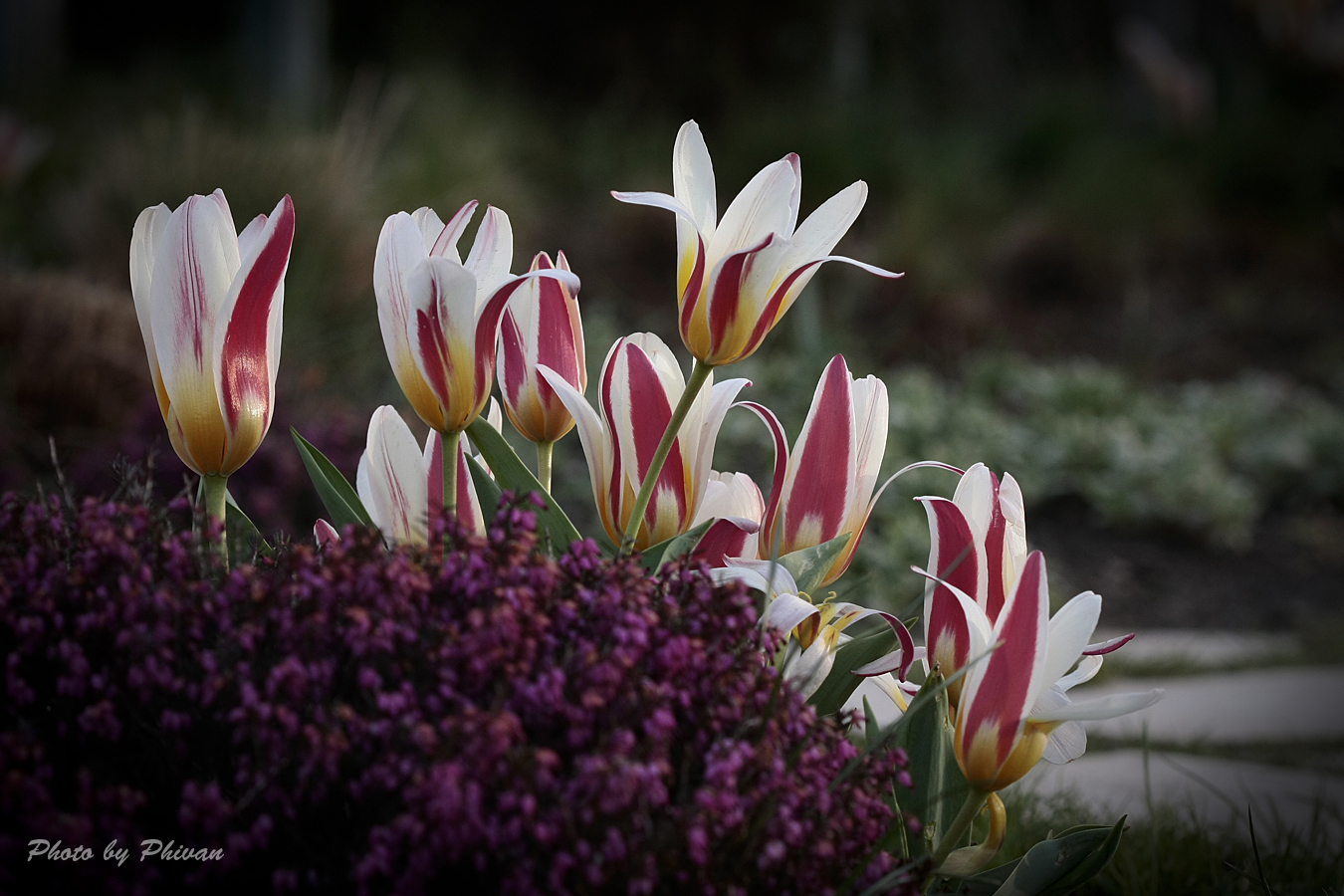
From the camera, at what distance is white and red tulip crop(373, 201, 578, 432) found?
1.02 m

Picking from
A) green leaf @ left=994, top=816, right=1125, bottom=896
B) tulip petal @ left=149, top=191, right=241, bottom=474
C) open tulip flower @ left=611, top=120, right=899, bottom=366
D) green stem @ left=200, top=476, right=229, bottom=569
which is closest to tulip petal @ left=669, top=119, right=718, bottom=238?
open tulip flower @ left=611, top=120, right=899, bottom=366

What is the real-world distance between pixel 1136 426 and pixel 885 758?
4.83 meters

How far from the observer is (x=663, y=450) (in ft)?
3.44

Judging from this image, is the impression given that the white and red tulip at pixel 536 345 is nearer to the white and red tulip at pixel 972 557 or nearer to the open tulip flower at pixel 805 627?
the open tulip flower at pixel 805 627

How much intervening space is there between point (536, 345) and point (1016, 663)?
0.59 meters

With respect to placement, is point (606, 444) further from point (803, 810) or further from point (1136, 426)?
point (1136, 426)

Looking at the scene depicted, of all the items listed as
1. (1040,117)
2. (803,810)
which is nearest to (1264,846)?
(803,810)

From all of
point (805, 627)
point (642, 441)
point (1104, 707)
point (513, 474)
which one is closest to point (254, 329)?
point (513, 474)

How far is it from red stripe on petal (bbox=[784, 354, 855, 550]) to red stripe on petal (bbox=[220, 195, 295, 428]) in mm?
539

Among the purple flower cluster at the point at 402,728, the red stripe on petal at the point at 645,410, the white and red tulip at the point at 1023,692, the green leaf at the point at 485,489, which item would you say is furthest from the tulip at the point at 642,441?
the white and red tulip at the point at 1023,692

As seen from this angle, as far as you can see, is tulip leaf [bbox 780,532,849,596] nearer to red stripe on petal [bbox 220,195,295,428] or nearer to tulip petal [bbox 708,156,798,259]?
tulip petal [bbox 708,156,798,259]

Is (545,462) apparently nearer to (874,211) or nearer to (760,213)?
(760,213)

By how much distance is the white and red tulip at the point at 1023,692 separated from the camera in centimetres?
97

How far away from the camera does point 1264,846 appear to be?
72.8 inches
